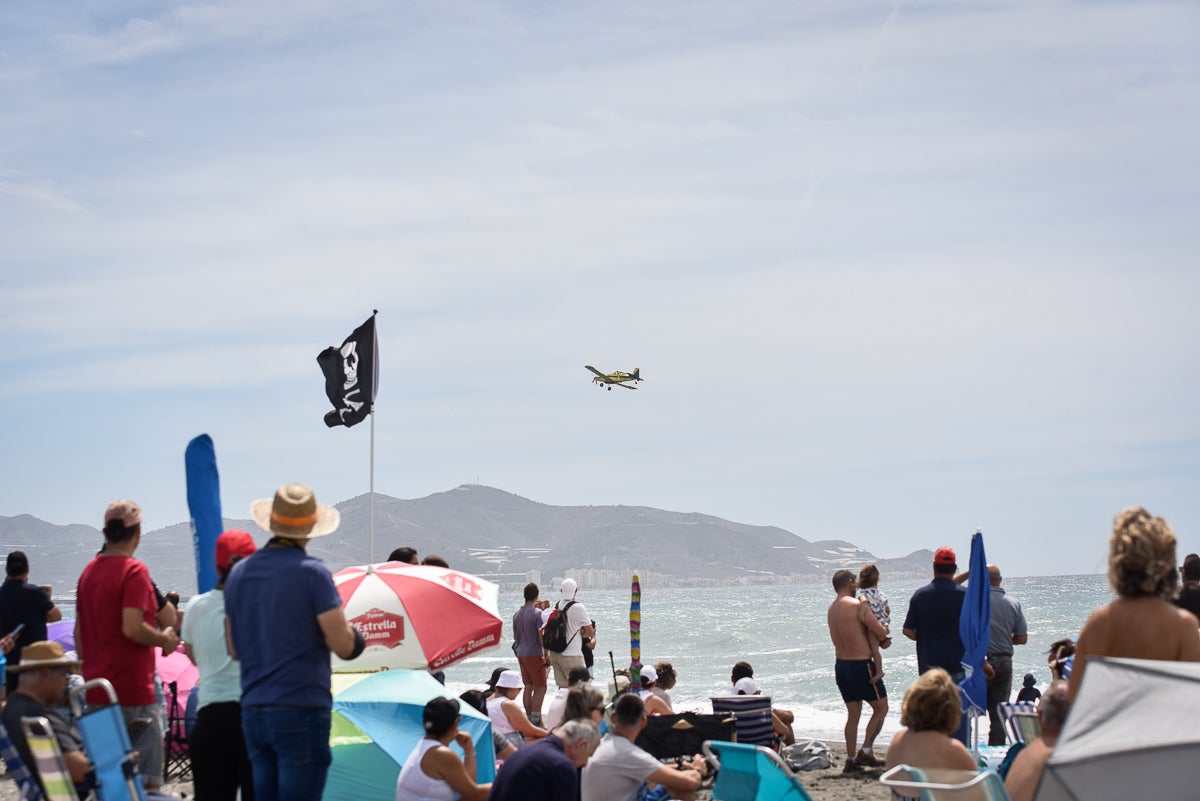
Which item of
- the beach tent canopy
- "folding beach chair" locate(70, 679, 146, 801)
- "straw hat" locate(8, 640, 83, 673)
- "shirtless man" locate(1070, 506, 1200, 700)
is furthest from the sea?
the beach tent canopy

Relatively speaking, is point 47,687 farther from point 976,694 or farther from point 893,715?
point 893,715

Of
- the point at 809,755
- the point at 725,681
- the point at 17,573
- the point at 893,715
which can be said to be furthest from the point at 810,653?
the point at 17,573

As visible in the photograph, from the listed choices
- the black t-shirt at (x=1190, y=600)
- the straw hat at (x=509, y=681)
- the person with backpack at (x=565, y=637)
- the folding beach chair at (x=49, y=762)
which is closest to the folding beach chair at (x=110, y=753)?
the folding beach chair at (x=49, y=762)

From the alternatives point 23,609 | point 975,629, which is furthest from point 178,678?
point 975,629

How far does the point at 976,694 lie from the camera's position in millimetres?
8273

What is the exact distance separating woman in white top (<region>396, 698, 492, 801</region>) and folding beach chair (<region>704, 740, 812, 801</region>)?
1.12 metres

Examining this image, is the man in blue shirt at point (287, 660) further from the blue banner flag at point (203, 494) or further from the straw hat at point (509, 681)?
the straw hat at point (509, 681)

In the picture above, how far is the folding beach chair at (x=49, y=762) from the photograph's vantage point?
421 cm

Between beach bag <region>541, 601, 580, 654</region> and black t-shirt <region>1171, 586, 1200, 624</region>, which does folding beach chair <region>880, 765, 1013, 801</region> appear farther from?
beach bag <region>541, 601, 580, 654</region>

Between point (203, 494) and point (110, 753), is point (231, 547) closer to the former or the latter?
point (110, 753)

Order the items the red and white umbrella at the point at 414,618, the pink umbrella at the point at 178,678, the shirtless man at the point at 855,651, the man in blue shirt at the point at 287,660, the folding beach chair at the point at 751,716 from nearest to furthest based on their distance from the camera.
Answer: the man in blue shirt at the point at 287,660, the red and white umbrella at the point at 414,618, the folding beach chair at the point at 751,716, the pink umbrella at the point at 178,678, the shirtless man at the point at 855,651

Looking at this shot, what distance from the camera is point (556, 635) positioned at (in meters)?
11.9

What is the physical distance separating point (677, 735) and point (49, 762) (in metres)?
4.73

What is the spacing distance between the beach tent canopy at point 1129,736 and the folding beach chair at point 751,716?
17.5ft
